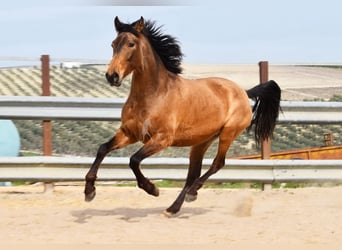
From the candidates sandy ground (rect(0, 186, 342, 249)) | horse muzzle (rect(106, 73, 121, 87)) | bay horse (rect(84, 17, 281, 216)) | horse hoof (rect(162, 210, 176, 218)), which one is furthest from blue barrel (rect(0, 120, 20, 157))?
horse muzzle (rect(106, 73, 121, 87))

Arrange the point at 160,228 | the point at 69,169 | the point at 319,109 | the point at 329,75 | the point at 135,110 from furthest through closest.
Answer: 1. the point at 329,75
2. the point at 319,109
3. the point at 69,169
4. the point at 135,110
5. the point at 160,228

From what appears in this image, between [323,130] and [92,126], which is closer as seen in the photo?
[92,126]

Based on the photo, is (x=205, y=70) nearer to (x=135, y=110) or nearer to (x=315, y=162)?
(x=315, y=162)

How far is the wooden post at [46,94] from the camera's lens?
29.2 feet

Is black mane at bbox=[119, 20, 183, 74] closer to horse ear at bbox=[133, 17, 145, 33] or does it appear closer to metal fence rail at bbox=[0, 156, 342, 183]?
horse ear at bbox=[133, 17, 145, 33]

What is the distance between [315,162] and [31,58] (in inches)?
158

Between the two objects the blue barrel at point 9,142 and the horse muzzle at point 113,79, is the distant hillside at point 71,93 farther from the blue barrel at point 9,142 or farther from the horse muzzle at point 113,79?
the horse muzzle at point 113,79

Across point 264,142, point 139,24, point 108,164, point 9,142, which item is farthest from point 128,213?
point 9,142

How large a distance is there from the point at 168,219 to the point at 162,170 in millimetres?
2011

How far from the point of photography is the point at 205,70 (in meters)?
10.0

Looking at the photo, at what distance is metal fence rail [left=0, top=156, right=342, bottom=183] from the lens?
8633mm

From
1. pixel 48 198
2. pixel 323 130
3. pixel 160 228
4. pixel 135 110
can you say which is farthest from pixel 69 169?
pixel 323 130

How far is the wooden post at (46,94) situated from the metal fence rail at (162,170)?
0.77ft

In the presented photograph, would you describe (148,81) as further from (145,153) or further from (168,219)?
(168,219)
